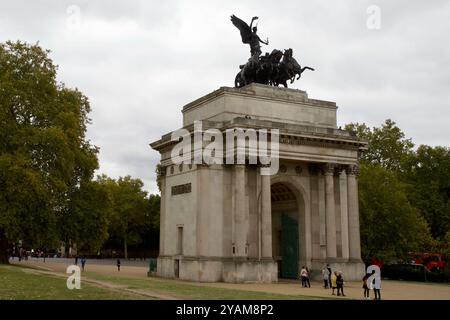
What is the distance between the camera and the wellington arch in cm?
3869

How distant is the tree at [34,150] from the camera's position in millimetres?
42000

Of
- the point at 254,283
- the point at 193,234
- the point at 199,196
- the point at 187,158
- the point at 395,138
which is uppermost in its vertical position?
the point at 395,138

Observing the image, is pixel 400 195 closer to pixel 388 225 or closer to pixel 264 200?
pixel 388 225

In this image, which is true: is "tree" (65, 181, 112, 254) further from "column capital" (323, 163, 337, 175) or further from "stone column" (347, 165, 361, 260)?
"stone column" (347, 165, 361, 260)

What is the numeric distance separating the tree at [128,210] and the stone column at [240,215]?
204 feet

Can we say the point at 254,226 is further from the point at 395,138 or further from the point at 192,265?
the point at 395,138

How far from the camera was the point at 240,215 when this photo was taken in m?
38.5

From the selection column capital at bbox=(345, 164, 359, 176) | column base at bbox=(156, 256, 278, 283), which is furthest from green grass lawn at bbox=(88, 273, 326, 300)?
column capital at bbox=(345, 164, 359, 176)

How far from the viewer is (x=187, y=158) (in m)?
41.3

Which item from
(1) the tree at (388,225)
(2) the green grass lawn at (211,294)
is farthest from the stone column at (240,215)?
(1) the tree at (388,225)

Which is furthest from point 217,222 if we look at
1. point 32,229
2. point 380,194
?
point 380,194

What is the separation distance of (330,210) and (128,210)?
64.4m

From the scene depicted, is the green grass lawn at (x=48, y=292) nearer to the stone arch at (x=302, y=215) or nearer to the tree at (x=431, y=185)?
the stone arch at (x=302, y=215)

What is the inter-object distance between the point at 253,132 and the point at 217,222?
21.4 feet
